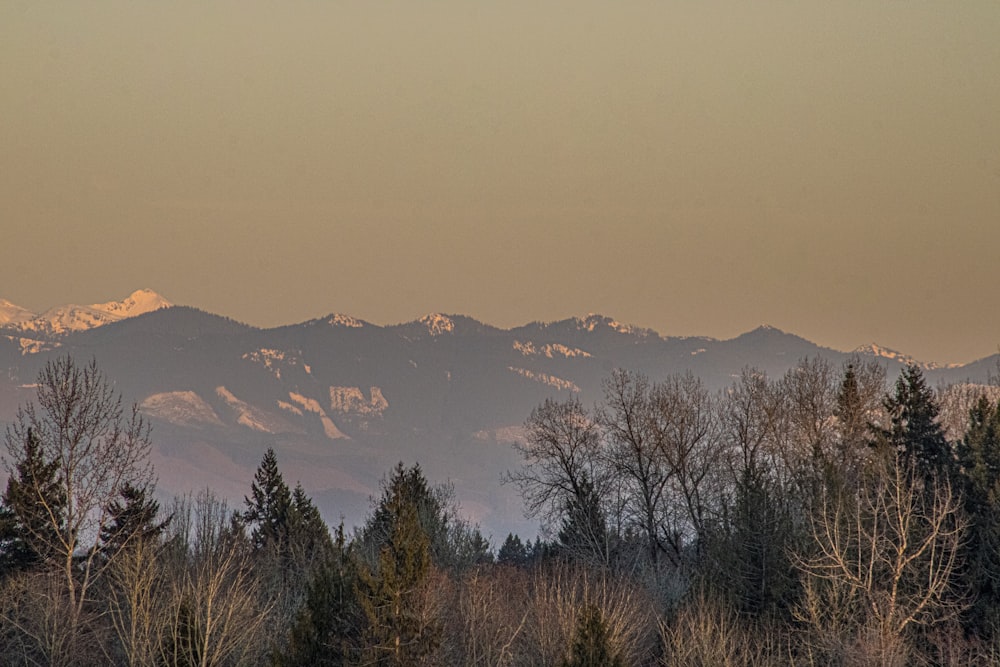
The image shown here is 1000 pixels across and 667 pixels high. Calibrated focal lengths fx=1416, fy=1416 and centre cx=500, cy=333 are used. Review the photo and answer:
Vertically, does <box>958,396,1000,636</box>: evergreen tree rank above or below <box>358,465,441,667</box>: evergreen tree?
above

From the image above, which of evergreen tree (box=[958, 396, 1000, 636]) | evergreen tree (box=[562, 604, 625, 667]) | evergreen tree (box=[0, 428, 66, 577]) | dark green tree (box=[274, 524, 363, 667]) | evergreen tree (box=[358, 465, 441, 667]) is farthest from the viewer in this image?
evergreen tree (box=[958, 396, 1000, 636])

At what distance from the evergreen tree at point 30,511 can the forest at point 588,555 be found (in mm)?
148

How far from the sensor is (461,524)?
75562 mm

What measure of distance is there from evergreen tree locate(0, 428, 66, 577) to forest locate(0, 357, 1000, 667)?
148mm

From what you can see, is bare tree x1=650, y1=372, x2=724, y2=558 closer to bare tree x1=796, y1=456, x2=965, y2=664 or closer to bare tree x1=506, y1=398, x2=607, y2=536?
bare tree x1=506, y1=398, x2=607, y2=536

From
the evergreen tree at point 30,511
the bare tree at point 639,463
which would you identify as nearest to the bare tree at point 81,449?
the evergreen tree at point 30,511

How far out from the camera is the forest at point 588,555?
138 ft

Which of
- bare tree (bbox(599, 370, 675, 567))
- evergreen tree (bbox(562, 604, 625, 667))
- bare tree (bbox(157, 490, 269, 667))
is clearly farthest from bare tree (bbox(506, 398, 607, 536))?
evergreen tree (bbox(562, 604, 625, 667))

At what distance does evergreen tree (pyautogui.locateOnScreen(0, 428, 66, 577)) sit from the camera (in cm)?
4778

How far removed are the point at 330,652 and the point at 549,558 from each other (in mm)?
32912

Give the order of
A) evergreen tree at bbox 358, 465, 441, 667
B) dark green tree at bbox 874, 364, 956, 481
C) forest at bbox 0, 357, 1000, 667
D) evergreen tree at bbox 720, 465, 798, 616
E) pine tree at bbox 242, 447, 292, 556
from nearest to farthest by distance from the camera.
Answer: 1. evergreen tree at bbox 358, 465, 441, 667
2. forest at bbox 0, 357, 1000, 667
3. evergreen tree at bbox 720, 465, 798, 616
4. dark green tree at bbox 874, 364, 956, 481
5. pine tree at bbox 242, 447, 292, 556

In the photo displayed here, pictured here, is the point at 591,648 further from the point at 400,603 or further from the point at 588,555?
the point at 588,555

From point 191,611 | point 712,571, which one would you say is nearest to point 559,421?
point 712,571

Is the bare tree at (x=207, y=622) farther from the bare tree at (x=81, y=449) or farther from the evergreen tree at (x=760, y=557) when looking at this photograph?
the evergreen tree at (x=760, y=557)
